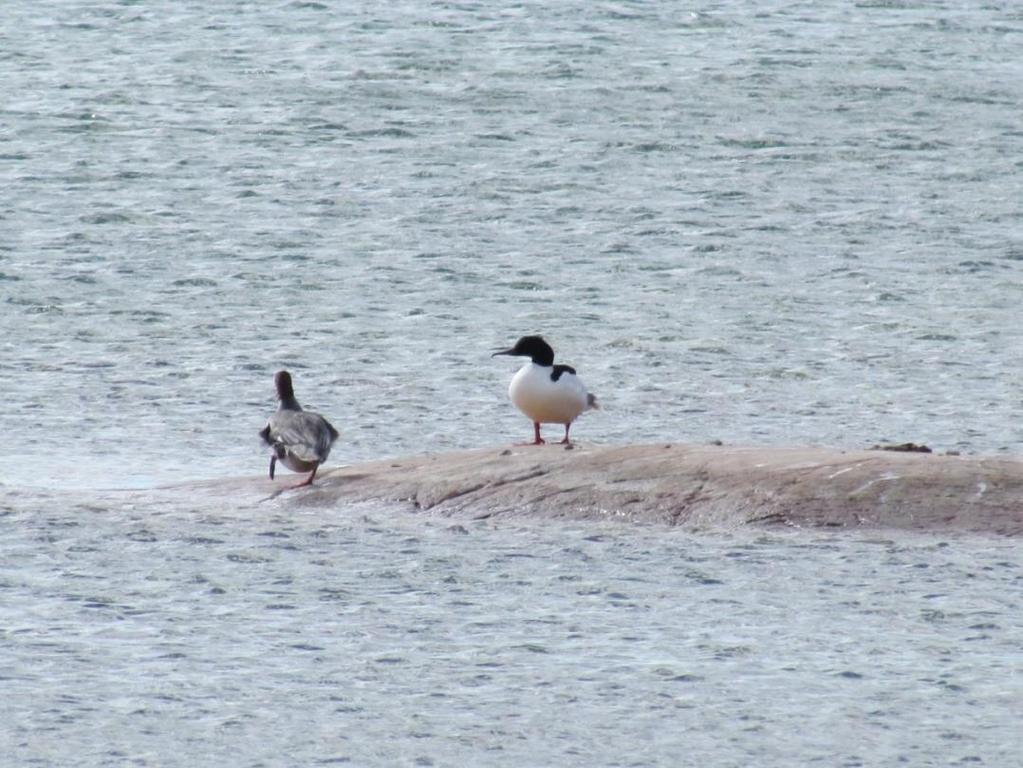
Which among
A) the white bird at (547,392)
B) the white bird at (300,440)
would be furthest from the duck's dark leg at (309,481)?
the white bird at (547,392)

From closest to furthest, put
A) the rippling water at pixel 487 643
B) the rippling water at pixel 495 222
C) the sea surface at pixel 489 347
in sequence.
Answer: the rippling water at pixel 487 643
the sea surface at pixel 489 347
the rippling water at pixel 495 222

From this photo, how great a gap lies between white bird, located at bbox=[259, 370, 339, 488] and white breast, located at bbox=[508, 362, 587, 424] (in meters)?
1.10

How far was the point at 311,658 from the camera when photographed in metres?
9.72

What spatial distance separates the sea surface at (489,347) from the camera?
9.20 metres

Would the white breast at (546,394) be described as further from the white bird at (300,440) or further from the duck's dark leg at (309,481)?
the duck's dark leg at (309,481)

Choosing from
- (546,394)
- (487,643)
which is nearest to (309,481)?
(546,394)

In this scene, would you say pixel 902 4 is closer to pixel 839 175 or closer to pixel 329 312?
pixel 839 175

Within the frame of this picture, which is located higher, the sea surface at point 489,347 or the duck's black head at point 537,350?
the duck's black head at point 537,350

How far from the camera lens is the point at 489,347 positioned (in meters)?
17.4

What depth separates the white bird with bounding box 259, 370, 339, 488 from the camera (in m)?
12.8

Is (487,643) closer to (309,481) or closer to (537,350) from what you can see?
(309,481)

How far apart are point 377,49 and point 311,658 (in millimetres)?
19381

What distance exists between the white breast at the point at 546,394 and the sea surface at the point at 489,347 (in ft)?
4.10

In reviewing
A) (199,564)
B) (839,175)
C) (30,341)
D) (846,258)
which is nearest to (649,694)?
(199,564)
